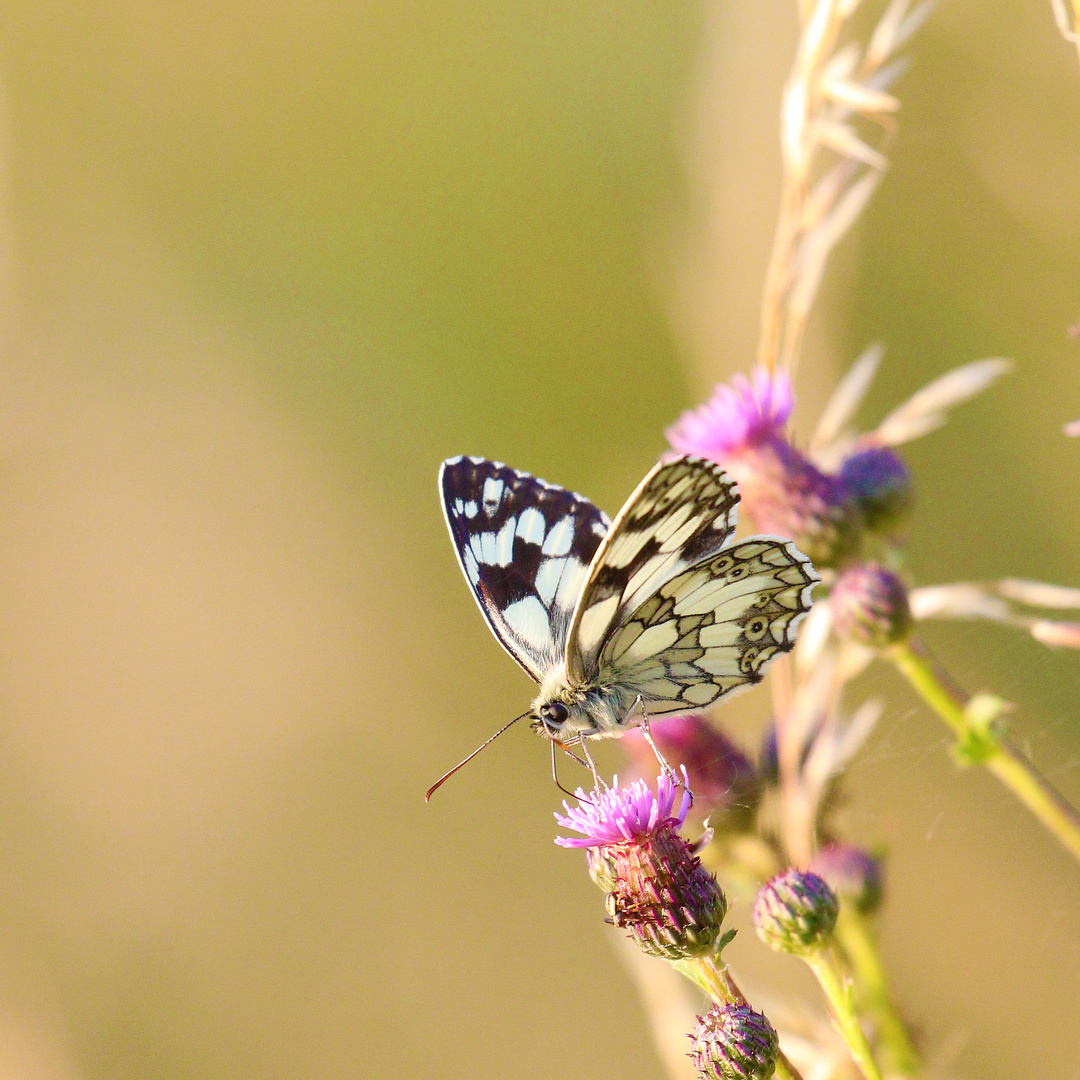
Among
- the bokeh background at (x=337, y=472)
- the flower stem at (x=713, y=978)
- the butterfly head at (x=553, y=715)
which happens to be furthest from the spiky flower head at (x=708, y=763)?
the bokeh background at (x=337, y=472)

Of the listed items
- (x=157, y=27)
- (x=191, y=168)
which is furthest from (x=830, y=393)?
(x=157, y=27)

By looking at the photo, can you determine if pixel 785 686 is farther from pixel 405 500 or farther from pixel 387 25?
pixel 387 25

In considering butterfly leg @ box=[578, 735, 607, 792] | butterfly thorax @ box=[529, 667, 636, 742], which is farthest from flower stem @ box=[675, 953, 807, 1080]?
butterfly thorax @ box=[529, 667, 636, 742]

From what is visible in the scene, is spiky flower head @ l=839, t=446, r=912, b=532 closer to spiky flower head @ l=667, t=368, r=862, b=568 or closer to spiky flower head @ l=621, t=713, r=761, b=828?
spiky flower head @ l=667, t=368, r=862, b=568

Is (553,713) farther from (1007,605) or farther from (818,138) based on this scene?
(818,138)

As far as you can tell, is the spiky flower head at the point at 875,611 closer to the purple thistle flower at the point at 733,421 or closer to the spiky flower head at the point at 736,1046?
the purple thistle flower at the point at 733,421

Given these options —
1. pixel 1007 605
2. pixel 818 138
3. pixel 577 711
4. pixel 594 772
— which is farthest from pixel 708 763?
pixel 818 138
